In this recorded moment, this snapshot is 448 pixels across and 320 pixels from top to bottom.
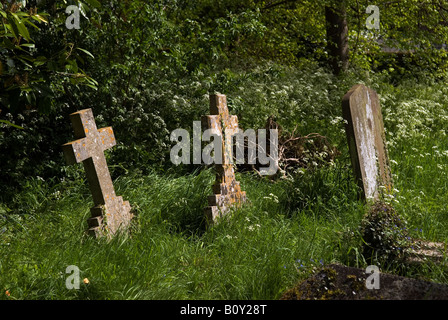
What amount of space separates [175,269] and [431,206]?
2.60 meters

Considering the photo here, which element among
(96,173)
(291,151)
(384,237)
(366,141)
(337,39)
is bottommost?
(384,237)

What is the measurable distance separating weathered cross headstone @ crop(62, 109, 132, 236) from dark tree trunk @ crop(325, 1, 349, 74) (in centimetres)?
785

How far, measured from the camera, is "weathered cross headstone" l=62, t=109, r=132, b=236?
171 inches

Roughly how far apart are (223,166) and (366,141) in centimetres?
139

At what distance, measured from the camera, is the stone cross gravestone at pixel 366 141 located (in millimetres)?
5156

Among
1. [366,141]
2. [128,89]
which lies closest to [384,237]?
[366,141]

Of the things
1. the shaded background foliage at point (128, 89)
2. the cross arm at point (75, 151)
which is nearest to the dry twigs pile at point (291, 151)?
the shaded background foliage at point (128, 89)

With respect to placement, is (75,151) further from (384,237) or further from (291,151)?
(291,151)

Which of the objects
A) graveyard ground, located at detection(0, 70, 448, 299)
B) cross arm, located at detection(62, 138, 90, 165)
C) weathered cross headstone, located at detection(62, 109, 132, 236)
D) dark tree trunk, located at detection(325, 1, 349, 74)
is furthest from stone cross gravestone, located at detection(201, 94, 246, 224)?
dark tree trunk, located at detection(325, 1, 349, 74)

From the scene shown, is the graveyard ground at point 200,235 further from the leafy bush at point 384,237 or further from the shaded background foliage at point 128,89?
the shaded background foliage at point 128,89

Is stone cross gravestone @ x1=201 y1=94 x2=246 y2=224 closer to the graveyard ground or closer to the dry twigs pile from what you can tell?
the graveyard ground

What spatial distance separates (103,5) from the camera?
22.2 feet

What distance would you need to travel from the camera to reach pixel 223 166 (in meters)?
5.30
